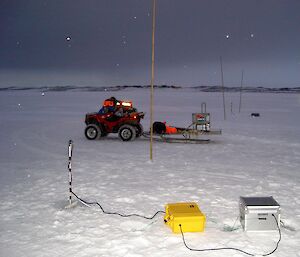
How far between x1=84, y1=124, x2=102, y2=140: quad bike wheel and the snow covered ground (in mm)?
448

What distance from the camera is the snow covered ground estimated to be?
5289 millimetres

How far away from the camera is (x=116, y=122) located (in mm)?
14812

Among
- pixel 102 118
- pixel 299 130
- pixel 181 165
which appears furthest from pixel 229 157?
pixel 299 130

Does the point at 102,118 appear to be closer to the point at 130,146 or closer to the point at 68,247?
the point at 130,146

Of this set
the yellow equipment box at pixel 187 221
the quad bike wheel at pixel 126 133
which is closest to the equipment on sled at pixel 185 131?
the quad bike wheel at pixel 126 133

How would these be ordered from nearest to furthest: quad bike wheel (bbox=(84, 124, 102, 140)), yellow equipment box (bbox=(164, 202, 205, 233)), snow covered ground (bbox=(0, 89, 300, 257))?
snow covered ground (bbox=(0, 89, 300, 257)), yellow equipment box (bbox=(164, 202, 205, 233)), quad bike wheel (bbox=(84, 124, 102, 140))

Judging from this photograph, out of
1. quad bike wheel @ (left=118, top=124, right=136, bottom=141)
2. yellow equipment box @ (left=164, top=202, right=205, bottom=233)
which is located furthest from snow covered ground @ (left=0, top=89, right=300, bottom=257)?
quad bike wheel @ (left=118, top=124, right=136, bottom=141)

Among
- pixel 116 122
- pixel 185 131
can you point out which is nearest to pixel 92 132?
pixel 116 122

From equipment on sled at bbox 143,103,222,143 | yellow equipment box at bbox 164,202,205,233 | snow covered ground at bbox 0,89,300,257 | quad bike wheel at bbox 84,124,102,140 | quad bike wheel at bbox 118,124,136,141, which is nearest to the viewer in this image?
snow covered ground at bbox 0,89,300,257

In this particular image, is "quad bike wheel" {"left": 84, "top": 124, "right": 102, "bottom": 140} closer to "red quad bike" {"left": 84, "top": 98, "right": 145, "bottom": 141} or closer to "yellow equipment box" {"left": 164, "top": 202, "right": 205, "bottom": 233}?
"red quad bike" {"left": 84, "top": 98, "right": 145, "bottom": 141}

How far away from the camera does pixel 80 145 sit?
14031mm

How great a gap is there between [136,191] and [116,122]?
7.20 meters

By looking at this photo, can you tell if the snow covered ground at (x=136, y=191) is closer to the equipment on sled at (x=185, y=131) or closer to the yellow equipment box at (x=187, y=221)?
the yellow equipment box at (x=187, y=221)

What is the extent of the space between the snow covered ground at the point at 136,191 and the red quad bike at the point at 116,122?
48 centimetres
